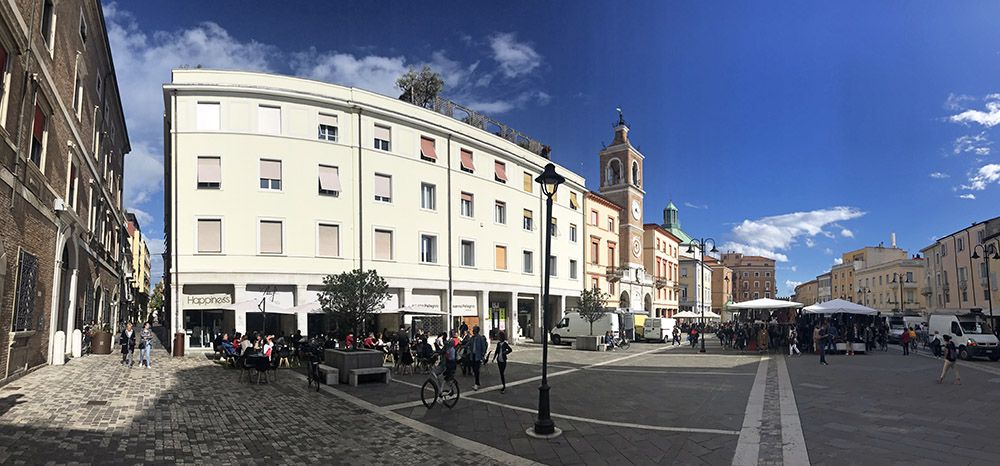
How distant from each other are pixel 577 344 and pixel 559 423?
2144 centimetres

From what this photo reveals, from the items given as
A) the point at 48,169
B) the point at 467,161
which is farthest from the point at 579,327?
the point at 48,169

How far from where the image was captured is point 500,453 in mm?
8305

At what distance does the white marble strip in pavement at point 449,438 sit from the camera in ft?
26.3

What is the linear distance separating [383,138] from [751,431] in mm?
23670

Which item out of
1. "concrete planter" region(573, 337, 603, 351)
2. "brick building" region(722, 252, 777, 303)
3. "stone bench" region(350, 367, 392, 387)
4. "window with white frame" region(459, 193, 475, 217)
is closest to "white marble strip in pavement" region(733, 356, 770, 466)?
"stone bench" region(350, 367, 392, 387)

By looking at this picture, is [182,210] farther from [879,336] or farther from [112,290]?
[879,336]

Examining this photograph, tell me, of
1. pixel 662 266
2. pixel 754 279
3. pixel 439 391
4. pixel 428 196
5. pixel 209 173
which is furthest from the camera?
pixel 754 279

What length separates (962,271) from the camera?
5303cm

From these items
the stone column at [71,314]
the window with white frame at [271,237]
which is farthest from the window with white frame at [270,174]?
the stone column at [71,314]

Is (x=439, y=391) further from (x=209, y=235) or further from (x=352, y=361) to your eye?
(x=209, y=235)

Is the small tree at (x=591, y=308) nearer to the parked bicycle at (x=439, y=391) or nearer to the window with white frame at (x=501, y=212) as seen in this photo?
the window with white frame at (x=501, y=212)

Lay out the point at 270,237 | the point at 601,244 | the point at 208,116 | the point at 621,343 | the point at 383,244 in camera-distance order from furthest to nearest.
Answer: the point at 601,244 → the point at 621,343 → the point at 383,244 → the point at 270,237 → the point at 208,116

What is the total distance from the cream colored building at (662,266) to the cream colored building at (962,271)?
25.7 m

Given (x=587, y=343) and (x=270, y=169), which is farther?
(x=587, y=343)
